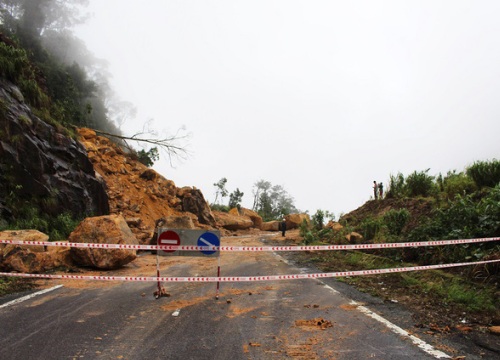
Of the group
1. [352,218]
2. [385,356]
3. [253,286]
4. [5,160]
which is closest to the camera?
[385,356]

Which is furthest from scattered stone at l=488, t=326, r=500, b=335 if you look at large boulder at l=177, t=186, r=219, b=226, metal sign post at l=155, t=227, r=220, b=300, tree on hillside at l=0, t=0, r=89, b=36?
tree on hillside at l=0, t=0, r=89, b=36

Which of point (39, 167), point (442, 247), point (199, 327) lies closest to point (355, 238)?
point (442, 247)

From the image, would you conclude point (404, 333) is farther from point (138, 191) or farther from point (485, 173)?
point (138, 191)

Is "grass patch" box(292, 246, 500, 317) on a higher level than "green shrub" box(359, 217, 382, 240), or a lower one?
lower

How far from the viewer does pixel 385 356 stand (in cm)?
333

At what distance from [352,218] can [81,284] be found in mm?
12996

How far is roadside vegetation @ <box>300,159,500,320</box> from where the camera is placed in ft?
18.6

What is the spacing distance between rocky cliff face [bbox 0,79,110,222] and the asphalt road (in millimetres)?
6592

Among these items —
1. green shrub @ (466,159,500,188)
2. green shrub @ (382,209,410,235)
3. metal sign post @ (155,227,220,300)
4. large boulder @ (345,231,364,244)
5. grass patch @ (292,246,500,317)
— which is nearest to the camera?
grass patch @ (292,246,500,317)

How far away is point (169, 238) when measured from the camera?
6.29 metres

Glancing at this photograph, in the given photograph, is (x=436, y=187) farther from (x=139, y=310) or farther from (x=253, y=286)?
(x=139, y=310)

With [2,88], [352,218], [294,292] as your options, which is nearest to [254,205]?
[352,218]

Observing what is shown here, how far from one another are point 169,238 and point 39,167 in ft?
28.5

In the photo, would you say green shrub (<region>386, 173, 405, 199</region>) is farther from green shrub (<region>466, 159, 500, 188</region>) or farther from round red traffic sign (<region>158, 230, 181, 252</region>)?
round red traffic sign (<region>158, 230, 181, 252</region>)
